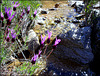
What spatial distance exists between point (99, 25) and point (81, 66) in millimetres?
909

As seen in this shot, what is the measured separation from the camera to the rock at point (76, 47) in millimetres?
1927

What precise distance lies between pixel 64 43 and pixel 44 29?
129 cm

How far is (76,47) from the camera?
198 centimetres

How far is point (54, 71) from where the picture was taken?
6.25 ft

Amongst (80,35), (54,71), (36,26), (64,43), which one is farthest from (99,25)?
(36,26)

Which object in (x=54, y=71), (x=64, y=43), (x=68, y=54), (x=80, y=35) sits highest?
(x=80, y=35)

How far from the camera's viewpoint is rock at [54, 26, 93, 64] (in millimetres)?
1927

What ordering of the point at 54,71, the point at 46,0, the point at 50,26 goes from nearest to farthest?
1. the point at 54,71
2. the point at 50,26
3. the point at 46,0

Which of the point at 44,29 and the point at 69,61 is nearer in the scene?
the point at 69,61

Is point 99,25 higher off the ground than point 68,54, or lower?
higher

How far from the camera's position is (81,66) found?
193cm

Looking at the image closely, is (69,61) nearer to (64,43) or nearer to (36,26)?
(64,43)

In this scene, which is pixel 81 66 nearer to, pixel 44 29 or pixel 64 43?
pixel 64 43

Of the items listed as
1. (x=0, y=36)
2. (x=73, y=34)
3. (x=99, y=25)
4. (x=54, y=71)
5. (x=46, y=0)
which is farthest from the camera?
(x=46, y=0)
